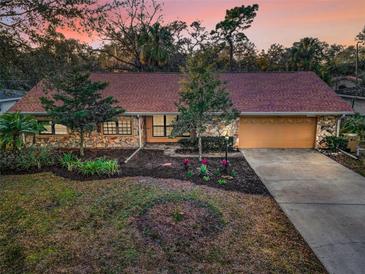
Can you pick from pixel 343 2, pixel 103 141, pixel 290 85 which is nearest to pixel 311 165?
pixel 290 85

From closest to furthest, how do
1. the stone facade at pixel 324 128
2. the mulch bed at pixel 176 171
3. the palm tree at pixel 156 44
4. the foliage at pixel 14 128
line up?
the mulch bed at pixel 176 171 → the foliage at pixel 14 128 → the stone facade at pixel 324 128 → the palm tree at pixel 156 44

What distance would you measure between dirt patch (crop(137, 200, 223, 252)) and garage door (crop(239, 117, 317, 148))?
8.15 m

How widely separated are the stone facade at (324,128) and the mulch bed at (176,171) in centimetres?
482

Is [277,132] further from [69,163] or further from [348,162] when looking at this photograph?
[69,163]

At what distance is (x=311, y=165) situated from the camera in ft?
37.9

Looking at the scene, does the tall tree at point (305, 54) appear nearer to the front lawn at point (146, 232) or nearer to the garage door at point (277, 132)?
the garage door at point (277, 132)

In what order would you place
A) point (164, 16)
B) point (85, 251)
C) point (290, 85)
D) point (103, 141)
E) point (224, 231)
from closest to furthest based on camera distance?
point (85, 251)
point (224, 231)
point (103, 141)
point (290, 85)
point (164, 16)

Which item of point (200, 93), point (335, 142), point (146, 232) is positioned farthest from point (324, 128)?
point (146, 232)

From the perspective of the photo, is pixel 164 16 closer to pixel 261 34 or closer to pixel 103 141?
pixel 261 34

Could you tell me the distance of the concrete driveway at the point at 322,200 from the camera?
5.39 meters

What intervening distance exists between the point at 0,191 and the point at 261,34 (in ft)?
101

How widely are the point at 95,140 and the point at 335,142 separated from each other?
1315cm

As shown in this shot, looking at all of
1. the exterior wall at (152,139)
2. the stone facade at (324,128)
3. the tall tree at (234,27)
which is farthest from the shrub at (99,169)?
the tall tree at (234,27)

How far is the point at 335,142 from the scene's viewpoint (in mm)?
13781
